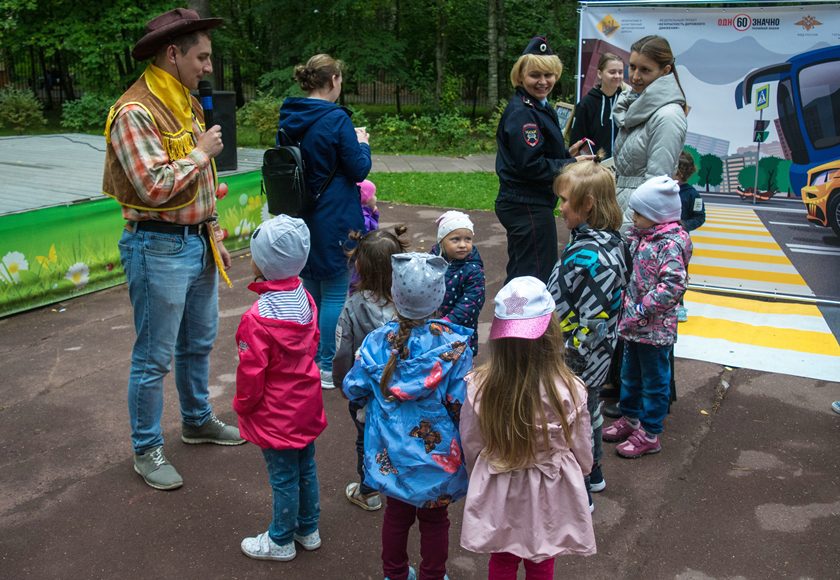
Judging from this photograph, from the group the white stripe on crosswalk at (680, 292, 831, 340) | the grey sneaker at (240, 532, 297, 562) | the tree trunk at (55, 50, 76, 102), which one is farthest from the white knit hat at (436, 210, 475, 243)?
the tree trunk at (55, 50, 76, 102)

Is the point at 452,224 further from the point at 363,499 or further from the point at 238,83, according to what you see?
the point at 238,83

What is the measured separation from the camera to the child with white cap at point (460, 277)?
3.87 m

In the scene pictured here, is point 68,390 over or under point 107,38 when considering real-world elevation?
under

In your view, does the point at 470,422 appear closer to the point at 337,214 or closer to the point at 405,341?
the point at 405,341

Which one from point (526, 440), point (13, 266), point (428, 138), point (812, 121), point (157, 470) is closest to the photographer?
point (526, 440)

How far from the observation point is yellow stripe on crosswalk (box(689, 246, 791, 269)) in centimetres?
Answer: 657

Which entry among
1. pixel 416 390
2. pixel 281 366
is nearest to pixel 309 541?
pixel 281 366

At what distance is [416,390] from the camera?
2.59m

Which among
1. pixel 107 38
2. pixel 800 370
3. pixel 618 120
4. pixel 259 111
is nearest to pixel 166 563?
pixel 618 120

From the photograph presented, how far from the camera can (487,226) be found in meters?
9.19

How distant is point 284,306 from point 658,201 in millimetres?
1921

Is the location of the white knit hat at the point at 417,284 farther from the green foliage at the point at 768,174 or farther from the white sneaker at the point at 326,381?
the green foliage at the point at 768,174

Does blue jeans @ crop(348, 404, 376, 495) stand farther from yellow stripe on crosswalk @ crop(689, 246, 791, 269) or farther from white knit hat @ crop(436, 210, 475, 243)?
yellow stripe on crosswalk @ crop(689, 246, 791, 269)

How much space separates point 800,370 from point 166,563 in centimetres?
413
